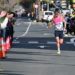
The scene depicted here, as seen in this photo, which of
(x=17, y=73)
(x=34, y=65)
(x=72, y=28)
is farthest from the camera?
(x=72, y=28)

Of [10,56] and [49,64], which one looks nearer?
[49,64]

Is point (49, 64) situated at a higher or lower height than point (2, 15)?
lower

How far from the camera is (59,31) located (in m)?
21.7

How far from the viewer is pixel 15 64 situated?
17.6m

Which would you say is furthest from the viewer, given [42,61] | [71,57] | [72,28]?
[72,28]

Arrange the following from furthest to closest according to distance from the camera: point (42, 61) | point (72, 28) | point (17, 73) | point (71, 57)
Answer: point (72, 28), point (71, 57), point (42, 61), point (17, 73)

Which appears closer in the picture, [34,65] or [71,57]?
[34,65]

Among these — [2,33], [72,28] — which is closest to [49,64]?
[2,33]

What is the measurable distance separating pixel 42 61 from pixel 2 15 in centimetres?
220

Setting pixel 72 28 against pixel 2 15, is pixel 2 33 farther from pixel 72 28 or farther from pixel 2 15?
pixel 72 28

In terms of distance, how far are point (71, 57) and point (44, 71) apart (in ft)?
16.5

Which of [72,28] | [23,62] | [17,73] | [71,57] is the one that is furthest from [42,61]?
[72,28]

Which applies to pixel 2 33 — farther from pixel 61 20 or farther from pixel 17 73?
pixel 17 73

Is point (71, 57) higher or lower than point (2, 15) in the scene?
lower
